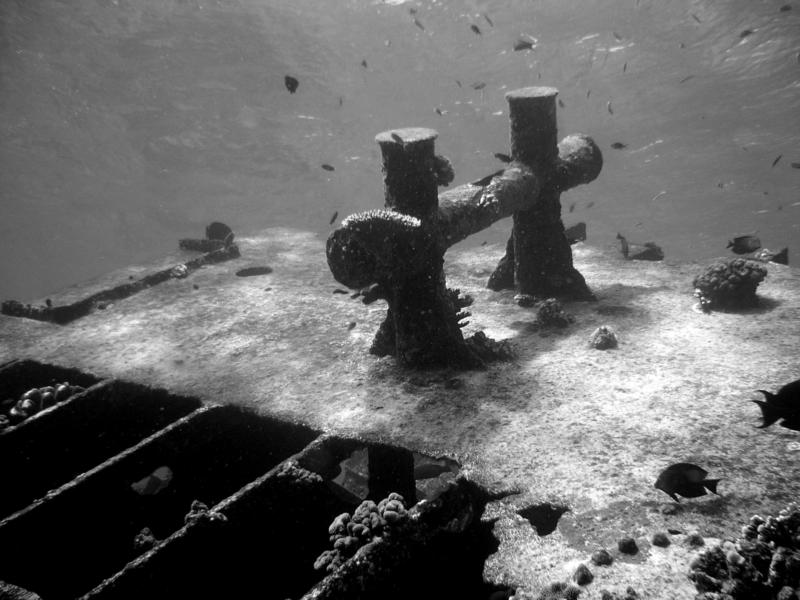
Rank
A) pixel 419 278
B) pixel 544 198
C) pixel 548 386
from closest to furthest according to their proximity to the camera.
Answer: pixel 548 386 → pixel 419 278 → pixel 544 198

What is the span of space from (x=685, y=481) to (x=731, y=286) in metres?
4.66

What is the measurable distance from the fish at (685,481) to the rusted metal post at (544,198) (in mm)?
4936

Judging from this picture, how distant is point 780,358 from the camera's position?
4926mm

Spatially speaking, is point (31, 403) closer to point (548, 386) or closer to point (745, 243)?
point (548, 386)

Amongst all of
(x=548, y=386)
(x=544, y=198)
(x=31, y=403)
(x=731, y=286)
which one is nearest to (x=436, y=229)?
(x=548, y=386)

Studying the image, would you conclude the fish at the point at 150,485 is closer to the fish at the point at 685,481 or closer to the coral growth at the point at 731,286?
the fish at the point at 685,481

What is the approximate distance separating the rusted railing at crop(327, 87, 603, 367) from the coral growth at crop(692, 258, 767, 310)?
1747 millimetres

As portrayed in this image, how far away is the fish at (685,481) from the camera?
2929mm

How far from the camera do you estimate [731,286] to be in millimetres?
6363

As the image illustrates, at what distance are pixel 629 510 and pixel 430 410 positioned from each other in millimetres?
2003

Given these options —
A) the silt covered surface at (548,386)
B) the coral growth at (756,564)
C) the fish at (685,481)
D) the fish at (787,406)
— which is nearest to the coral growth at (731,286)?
the silt covered surface at (548,386)

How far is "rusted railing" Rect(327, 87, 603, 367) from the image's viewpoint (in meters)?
5.06

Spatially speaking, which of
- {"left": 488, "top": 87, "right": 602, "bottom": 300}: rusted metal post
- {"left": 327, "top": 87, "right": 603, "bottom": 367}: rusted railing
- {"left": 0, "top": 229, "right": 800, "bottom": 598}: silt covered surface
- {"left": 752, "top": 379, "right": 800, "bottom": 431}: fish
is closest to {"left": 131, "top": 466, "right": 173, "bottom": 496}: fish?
{"left": 0, "top": 229, "right": 800, "bottom": 598}: silt covered surface

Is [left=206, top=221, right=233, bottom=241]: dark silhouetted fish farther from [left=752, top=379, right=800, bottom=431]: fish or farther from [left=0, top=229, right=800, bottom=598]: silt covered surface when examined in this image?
[left=752, top=379, right=800, bottom=431]: fish
